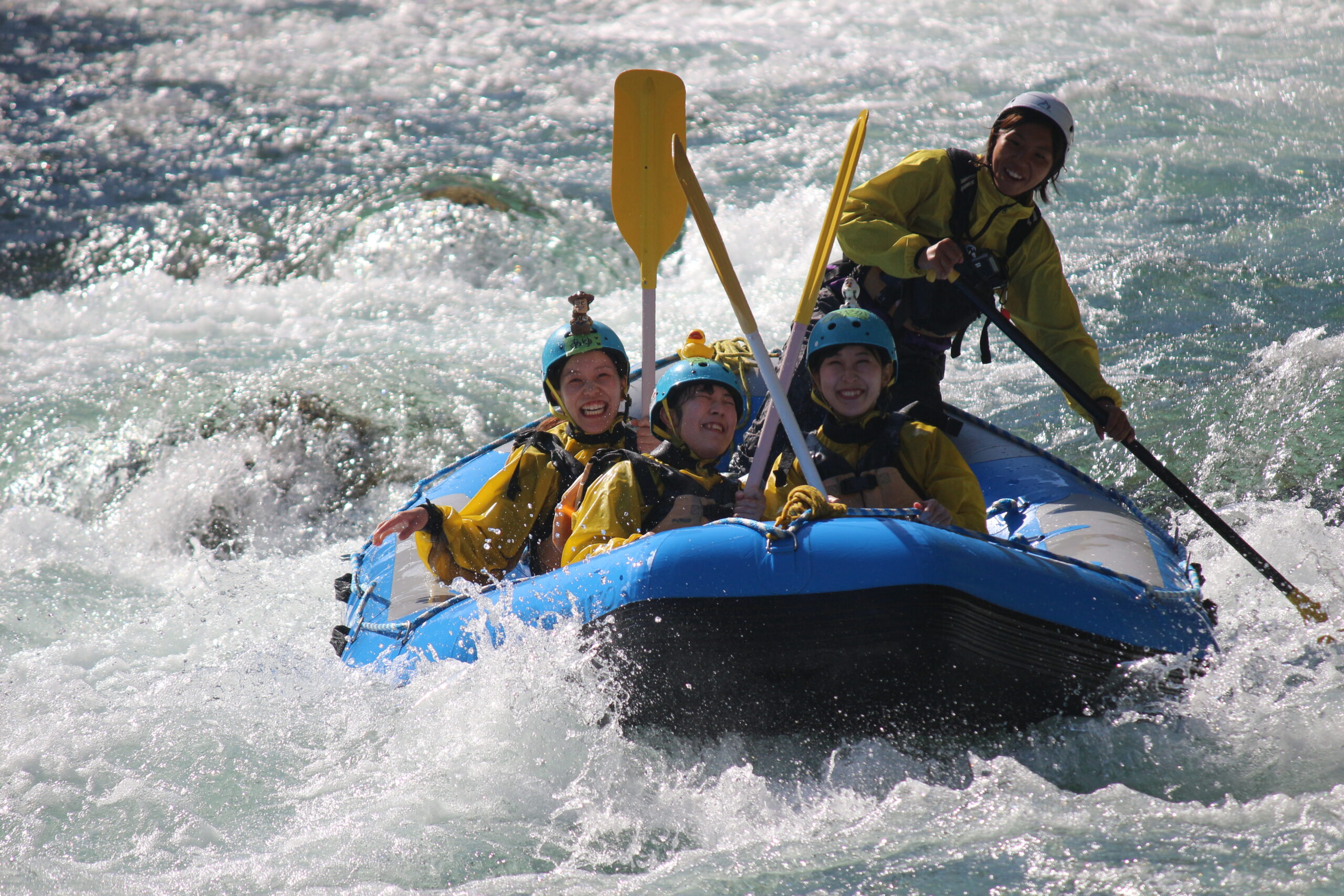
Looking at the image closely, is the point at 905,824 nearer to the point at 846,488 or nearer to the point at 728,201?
the point at 846,488

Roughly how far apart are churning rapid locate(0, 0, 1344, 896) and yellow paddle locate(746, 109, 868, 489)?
0.96 m

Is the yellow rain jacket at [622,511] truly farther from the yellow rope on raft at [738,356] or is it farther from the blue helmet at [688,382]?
the yellow rope on raft at [738,356]

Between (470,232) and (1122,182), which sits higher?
(1122,182)

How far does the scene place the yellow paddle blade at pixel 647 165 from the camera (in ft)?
16.5

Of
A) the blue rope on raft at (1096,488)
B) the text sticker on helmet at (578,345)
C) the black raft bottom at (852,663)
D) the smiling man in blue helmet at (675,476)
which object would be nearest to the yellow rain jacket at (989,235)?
the blue rope on raft at (1096,488)

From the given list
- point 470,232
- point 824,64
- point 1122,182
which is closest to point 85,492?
point 470,232

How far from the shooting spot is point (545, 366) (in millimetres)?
4316

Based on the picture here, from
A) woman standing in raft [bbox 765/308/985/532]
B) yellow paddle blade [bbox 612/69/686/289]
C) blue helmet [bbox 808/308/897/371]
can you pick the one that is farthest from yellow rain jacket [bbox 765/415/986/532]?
yellow paddle blade [bbox 612/69/686/289]

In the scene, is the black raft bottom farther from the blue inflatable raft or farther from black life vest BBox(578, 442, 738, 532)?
black life vest BBox(578, 442, 738, 532)

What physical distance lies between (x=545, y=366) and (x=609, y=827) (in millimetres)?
1720

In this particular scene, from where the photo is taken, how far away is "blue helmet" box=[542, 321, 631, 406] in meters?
4.21

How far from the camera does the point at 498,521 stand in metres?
4.07

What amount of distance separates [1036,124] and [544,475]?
2071 mm

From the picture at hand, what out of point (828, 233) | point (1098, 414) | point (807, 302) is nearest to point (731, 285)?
point (807, 302)
